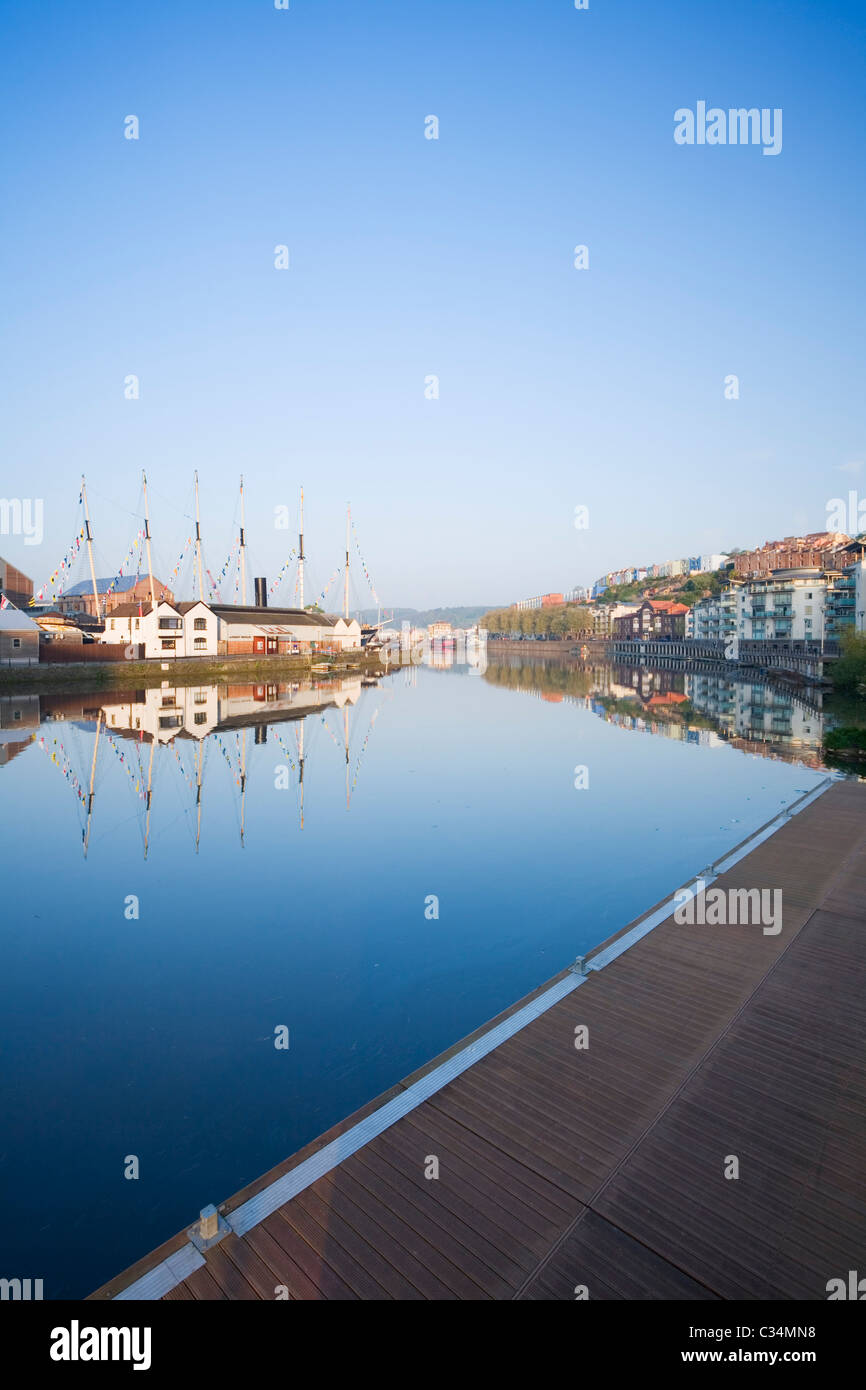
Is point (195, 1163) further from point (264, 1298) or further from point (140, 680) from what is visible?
Answer: point (140, 680)

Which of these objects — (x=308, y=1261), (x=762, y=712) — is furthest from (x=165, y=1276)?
(x=762, y=712)

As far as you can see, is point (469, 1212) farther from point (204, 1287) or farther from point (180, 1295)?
point (180, 1295)

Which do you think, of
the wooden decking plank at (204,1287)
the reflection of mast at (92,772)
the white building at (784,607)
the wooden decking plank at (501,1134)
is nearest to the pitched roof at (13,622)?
the reflection of mast at (92,772)

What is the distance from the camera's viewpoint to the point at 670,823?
17422 mm

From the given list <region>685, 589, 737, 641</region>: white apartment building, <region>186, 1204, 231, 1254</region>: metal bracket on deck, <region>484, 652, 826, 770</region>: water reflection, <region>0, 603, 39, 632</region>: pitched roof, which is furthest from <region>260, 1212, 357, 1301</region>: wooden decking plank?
<region>685, 589, 737, 641</region>: white apartment building

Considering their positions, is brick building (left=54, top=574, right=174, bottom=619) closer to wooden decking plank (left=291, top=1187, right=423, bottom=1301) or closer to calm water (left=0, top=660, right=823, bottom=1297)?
calm water (left=0, top=660, right=823, bottom=1297)

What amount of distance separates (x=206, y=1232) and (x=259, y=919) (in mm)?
7564

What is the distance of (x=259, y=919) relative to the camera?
11.8m

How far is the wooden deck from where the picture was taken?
414 cm

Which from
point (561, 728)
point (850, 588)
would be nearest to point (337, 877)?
→ point (561, 728)

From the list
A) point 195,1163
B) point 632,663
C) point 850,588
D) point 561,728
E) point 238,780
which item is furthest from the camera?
point 632,663

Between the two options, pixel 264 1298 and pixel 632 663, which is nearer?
pixel 264 1298

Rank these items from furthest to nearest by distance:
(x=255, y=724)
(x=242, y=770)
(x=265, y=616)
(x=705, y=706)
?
(x=265, y=616)
(x=705, y=706)
(x=255, y=724)
(x=242, y=770)
